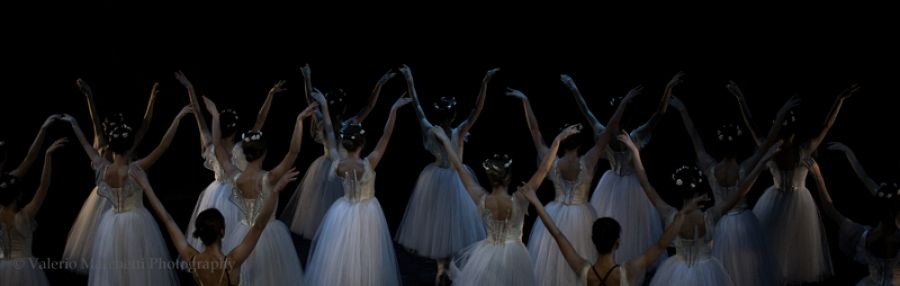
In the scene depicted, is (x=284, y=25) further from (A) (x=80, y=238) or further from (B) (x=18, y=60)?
(A) (x=80, y=238)

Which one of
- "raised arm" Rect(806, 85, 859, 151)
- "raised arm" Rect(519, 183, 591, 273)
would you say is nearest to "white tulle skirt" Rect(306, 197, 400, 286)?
"raised arm" Rect(519, 183, 591, 273)

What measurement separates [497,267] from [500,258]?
0.16ft

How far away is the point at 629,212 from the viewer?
6.06 meters

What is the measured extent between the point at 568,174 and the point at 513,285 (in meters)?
0.97

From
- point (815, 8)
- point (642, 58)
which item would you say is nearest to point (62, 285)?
point (642, 58)

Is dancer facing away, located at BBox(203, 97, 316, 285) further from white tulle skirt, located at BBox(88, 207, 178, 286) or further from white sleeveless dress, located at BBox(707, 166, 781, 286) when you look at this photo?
white sleeveless dress, located at BBox(707, 166, 781, 286)

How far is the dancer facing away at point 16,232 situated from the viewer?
4801 mm

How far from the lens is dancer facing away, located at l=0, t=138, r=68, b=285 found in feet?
15.8

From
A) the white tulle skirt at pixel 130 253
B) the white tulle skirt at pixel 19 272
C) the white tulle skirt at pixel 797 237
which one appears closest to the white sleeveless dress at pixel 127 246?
the white tulle skirt at pixel 130 253

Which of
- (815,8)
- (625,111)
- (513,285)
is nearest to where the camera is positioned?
(513,285)

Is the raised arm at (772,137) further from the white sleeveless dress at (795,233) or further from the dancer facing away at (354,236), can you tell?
the dancer facing away at (354,236)

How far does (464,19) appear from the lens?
8414mm

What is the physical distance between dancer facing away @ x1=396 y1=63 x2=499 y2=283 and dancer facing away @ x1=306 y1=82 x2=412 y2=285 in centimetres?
64

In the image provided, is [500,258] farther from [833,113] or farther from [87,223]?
[87,223]
